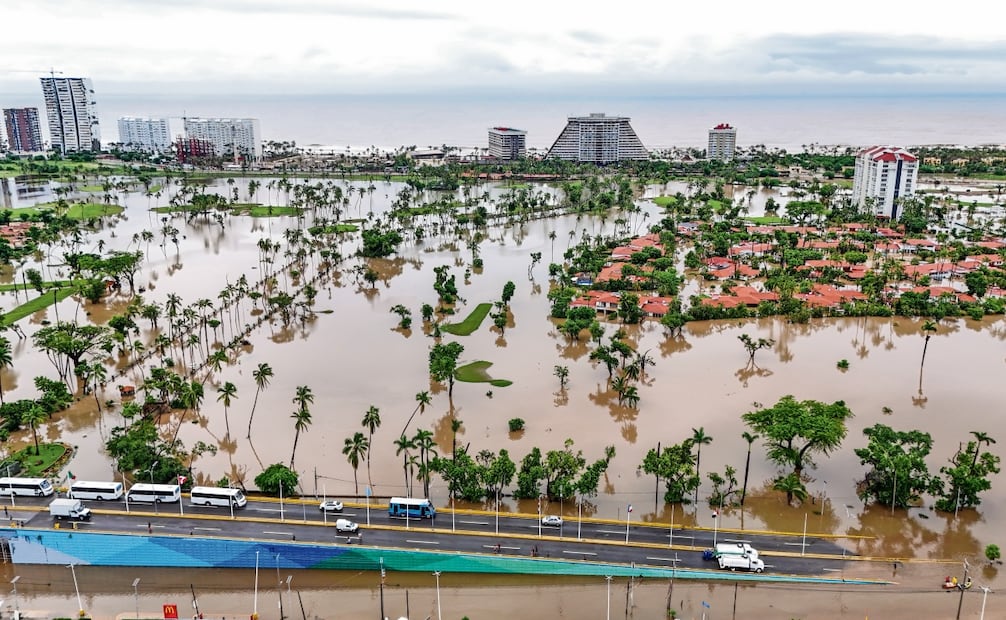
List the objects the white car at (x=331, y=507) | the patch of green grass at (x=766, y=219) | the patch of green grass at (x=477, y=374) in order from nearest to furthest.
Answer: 1. the white car at (x=331, y=507)
2. the patch of green grass at (x=477, y=374)
3. the patch of green grass at (x=766, y=219)

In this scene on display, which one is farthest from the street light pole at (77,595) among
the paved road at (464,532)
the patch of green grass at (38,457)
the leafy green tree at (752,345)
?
the leafy green tree at (752,345)

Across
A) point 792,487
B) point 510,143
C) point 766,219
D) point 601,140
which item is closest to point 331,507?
point 792,487

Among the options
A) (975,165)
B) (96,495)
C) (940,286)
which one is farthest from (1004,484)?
(975,165)

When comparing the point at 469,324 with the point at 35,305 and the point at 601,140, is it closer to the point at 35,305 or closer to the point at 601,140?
the point at 35,305

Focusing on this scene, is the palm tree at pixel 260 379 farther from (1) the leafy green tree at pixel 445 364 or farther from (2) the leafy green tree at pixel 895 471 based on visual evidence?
(2) the leafy green tree at pixel 895 471

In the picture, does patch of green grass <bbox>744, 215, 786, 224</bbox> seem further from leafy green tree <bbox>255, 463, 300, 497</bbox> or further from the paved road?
leafy green tree <bbox>255, 463, 300, 497</bbox>

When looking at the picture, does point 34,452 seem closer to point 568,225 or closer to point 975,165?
point 568,225
